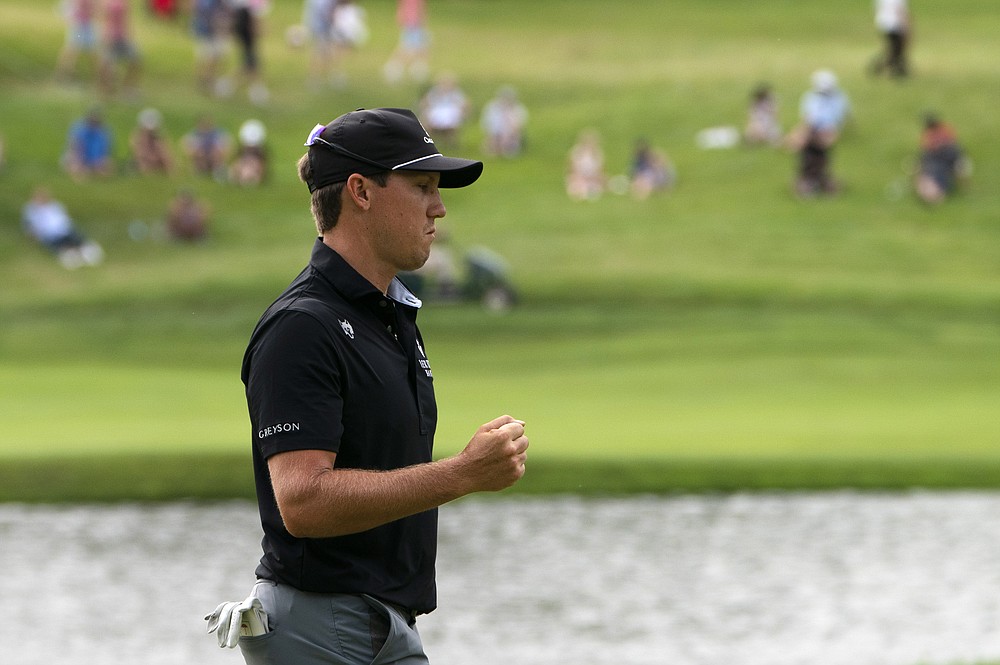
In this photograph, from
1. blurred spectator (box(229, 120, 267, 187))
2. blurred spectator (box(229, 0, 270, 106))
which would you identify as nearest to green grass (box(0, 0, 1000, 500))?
blurred spectator (box(229, 120, 267, 187))

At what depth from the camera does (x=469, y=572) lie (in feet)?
39.4

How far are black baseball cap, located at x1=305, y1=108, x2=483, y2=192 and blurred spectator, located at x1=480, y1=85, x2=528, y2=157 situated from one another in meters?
33.8

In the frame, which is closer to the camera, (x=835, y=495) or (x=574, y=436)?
(x=835, y=495)

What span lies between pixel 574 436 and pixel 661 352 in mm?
7362

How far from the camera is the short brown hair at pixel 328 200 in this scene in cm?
438

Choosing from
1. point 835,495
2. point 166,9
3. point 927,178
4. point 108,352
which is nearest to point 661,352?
point 108,352

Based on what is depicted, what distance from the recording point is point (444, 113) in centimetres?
3688

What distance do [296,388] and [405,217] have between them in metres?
0.61

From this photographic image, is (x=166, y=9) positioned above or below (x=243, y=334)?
above

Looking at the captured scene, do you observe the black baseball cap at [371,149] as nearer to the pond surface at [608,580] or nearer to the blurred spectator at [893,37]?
the pond surface at [608,580]

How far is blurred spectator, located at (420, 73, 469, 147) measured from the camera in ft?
121

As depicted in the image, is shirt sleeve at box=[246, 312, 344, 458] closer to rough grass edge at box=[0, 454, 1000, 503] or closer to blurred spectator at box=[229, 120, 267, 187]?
rough grass edge at box=[0, 454, 1000, 503]

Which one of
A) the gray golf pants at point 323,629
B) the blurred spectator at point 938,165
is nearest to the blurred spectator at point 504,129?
→ the blurred spectator at point 938,165

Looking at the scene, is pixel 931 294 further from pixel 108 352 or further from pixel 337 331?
pixel 337 331
